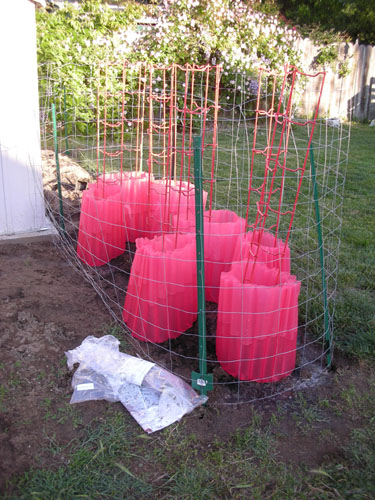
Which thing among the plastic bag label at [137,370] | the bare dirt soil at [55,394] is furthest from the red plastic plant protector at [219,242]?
the plastic bag label at [137,370]

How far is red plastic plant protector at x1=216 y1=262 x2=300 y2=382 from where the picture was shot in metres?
2.32

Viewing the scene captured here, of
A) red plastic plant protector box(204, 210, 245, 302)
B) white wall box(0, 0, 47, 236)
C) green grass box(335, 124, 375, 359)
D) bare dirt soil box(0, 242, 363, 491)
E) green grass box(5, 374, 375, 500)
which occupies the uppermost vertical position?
white wall box(0, 0, 47, 236)

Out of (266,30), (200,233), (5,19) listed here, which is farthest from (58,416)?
(266,30)

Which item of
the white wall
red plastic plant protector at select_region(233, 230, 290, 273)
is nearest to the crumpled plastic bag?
red plastic plant protector at select_region(233, 230, 290, 273)

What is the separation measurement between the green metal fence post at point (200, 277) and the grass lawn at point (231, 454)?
0.41 ft

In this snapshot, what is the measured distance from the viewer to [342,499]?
175 centimetres

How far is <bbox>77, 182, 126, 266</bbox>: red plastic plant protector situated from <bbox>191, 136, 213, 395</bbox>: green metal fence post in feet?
4.61

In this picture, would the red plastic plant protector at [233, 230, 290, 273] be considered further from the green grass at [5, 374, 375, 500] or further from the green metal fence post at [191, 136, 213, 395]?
the green grass at [5, 374, 375, 500]

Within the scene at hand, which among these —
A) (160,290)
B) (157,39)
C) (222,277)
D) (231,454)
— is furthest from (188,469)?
(157,39)

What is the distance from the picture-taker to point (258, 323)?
7.68 feet

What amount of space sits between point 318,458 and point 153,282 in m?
1.21

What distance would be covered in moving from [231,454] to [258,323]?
25.3 inches

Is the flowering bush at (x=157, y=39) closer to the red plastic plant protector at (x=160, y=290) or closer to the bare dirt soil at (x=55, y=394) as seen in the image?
the bare dirt soil at (x=55, y=394)

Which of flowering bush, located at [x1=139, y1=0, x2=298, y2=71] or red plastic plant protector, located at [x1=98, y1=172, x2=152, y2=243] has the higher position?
flowering bush, located at [x1=139, y1=0, x2=298, y2=71]
